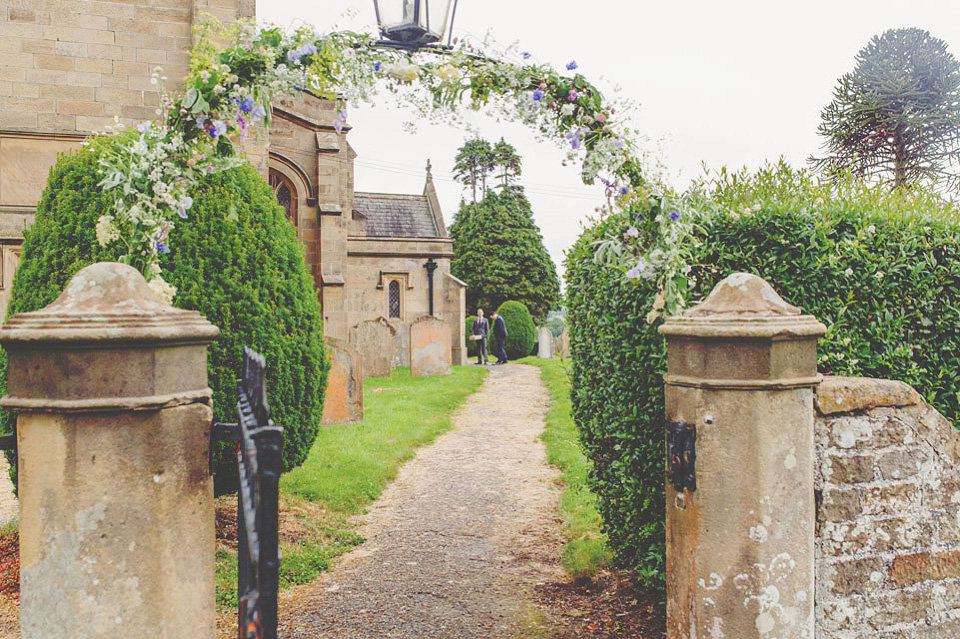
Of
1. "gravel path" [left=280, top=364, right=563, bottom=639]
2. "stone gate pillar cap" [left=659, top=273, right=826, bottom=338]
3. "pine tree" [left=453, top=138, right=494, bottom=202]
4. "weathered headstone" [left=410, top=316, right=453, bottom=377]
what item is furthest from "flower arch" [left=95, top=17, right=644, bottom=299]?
"pine tree" [left=453, top=138, right=494, bottom=202]

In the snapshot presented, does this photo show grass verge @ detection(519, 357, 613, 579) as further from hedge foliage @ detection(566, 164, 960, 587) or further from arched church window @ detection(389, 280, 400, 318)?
arched church window @ detection(389, 280, 400, 318)

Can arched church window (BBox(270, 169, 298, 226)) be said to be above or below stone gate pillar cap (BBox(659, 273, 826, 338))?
above

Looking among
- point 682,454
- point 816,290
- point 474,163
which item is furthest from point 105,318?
point 474,163

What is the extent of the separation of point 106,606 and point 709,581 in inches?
92.4

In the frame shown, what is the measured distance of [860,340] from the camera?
3781mm

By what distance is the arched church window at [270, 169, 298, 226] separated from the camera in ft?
56.0

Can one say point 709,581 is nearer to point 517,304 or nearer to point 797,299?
point 797,299

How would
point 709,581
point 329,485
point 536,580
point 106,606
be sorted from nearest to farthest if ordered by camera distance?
point 106,606, point 709,581, point 536,580, point 329,485

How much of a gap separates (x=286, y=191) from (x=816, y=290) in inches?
611

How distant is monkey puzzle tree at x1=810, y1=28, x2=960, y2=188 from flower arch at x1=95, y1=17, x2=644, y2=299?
64.8ft

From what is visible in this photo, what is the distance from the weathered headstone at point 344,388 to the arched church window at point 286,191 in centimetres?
764

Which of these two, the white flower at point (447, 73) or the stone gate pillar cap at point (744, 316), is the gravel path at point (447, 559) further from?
the white flower at point (447, 73)

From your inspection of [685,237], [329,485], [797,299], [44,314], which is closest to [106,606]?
A: [44,314]

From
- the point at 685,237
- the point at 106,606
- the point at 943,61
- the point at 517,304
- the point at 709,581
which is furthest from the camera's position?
the point at 517,304
